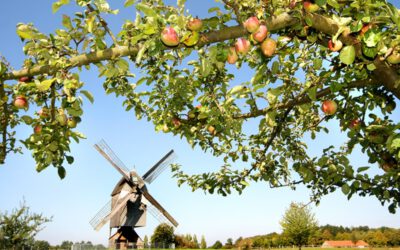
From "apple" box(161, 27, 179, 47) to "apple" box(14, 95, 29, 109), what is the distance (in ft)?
6.12

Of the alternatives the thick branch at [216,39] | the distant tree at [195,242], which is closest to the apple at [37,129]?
the thick branch at [216,39]

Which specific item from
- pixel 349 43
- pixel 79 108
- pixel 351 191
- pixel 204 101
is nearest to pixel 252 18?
pixel 349 43

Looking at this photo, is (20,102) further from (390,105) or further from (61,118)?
(390,105)

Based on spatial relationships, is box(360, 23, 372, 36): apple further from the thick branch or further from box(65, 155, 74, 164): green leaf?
box(65, 155, 74, 164): green leaf

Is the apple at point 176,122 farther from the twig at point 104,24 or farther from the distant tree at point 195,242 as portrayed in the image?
the distant tree at point 195,242

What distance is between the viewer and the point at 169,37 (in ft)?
9.43

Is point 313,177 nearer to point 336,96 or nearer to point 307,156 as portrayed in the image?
point 307,156

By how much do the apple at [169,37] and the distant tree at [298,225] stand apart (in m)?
61.3

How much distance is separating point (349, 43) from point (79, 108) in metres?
2.84

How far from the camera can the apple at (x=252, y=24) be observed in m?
3.11

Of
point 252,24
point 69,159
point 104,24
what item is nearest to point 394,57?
point 252,24

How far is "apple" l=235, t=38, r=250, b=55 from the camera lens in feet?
10.6

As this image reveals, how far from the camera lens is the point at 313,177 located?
6312 millimetres

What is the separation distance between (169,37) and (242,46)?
0.78 m
